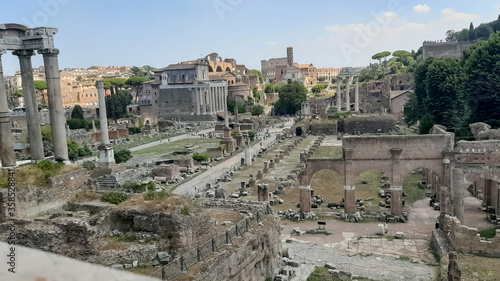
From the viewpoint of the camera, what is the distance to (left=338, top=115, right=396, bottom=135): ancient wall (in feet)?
204

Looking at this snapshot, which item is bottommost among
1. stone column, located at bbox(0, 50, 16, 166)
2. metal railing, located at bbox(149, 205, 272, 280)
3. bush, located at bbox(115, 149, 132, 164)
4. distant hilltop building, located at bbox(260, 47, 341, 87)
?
bush, located at bbox(115, 149, 132, 164)

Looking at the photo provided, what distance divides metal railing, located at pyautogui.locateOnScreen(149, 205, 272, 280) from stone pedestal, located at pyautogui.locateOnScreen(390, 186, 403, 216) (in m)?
10.5

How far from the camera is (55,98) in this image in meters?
19.9

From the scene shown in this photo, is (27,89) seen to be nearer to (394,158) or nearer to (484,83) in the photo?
(394,158)

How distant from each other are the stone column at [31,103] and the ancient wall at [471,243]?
19247 mm

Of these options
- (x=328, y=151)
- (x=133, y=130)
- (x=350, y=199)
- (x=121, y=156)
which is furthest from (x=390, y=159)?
(x=133, y=130)

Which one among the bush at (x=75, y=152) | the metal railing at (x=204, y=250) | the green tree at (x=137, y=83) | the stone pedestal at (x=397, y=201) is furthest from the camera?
the green tree at (x=137, y=83)

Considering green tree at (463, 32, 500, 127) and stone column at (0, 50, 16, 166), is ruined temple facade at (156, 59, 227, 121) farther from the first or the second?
stone column at (0, 50, 16, 166)

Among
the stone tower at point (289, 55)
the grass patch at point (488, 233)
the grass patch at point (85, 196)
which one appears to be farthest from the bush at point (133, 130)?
the stone tower at point (289, 55)

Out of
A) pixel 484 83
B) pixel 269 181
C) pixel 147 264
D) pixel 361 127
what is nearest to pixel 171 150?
pixel 269 181

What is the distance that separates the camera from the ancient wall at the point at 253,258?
11.2 meters

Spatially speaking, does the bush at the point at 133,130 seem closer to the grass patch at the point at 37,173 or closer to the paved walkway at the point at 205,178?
the paved walkway at the point at 205,178

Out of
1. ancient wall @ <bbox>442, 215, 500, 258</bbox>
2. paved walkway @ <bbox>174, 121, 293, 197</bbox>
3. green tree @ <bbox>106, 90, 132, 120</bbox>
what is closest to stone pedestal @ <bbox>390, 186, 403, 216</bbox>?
ancient wall @ <bbox>442, 215, 500, 258</bbox>

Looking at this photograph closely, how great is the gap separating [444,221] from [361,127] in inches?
1797
